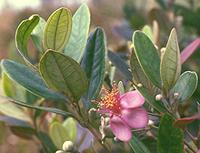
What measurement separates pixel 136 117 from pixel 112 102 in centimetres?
7

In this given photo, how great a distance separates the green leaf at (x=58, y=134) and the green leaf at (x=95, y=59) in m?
0.25

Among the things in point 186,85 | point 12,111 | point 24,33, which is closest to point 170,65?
point 186,85

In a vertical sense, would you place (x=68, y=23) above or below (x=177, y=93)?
above

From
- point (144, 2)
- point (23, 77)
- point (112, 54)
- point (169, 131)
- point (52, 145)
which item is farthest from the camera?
point (144, 2)

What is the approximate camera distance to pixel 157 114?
39.4 inches

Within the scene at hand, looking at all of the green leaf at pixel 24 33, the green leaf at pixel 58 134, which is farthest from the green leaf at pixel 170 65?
the green leaf at pixel 58 134

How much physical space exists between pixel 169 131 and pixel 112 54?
0.33 meters

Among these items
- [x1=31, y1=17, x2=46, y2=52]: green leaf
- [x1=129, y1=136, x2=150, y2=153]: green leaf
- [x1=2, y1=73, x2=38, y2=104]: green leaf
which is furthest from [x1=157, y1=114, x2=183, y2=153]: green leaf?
[x1=2, y1=73, x2=38, y2=104]: green leaf

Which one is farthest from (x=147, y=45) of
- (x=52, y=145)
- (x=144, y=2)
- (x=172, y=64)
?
(x=144, y=2)

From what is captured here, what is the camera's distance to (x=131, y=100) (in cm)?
93

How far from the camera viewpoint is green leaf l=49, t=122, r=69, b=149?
4.27ft

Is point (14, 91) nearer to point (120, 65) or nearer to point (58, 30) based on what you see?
point (120, 65)

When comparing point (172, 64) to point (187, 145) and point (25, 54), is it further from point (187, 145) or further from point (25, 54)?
point (25, 54)

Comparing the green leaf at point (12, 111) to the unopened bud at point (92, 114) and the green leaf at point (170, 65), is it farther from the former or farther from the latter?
the green leaf at point (170, 65)
